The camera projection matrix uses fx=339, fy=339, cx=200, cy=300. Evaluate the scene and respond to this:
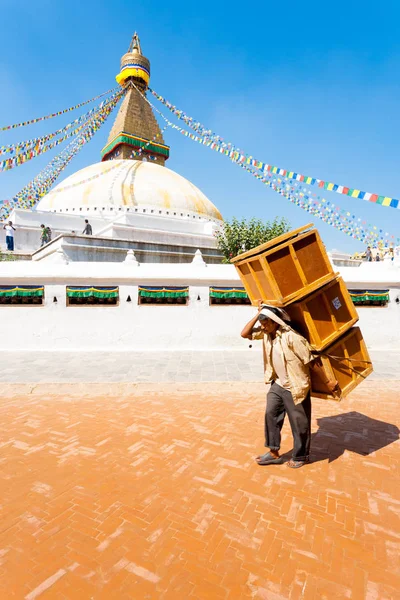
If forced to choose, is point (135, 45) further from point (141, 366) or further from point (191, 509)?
point (191, 509)

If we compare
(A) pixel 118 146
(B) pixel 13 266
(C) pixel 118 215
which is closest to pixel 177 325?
(B) pixel 13 266

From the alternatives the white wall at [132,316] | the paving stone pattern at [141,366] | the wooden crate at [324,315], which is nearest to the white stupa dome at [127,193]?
the white wall at [132,316]

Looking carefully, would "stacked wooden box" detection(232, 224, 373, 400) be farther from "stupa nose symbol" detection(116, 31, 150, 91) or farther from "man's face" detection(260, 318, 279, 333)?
"stupa nose symbol" detection(116, 31, 150, 91)

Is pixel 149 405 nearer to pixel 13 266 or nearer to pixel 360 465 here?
pixel 360 465

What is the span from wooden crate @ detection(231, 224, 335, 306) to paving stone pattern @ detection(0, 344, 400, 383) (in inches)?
155

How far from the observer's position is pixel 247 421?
16.6 ft

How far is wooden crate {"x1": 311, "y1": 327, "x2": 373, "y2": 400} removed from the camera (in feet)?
12.5

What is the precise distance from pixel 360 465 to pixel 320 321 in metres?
1.68

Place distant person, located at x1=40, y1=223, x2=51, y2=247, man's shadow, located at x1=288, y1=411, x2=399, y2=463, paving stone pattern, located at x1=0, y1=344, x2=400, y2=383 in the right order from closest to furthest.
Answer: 1. man's shadow, located at x1=288, y1=411, x2=399, y2=463
2. paving stone pattern, located at x1=0, y1=344, x2=400, y2=383
3. distant person, located at x1=40, y1=223, x2=51, y2=247

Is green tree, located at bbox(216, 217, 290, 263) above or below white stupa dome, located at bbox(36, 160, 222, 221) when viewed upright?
below

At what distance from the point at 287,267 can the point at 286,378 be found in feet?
3.86

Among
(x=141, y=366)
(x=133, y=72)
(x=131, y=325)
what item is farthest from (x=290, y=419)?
(x=133, y=72)

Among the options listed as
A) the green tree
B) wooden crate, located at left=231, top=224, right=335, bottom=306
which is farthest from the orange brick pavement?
the green tree

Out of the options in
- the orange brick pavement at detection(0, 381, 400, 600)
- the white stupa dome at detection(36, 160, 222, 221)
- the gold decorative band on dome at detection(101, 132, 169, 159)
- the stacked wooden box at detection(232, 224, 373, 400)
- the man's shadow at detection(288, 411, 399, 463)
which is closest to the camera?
the orange brick pavement at detection(0, 381, 400, 600)
